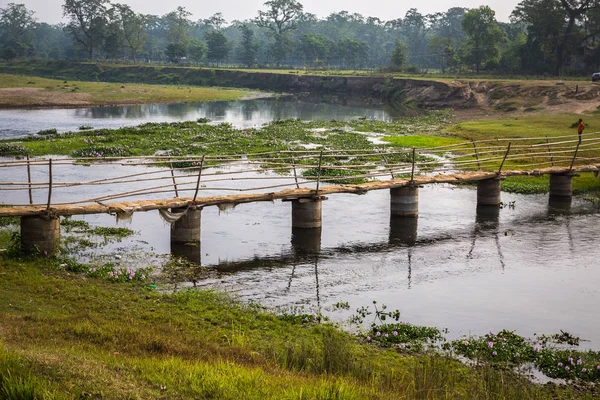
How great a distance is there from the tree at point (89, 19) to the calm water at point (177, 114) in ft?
224

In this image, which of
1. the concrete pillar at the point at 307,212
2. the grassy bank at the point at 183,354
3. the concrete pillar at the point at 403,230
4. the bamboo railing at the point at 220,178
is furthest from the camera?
the concrete pillar at the point at 307,212

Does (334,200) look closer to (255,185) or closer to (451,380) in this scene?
(255,185)

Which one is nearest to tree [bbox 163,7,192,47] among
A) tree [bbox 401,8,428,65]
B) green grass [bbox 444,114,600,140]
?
tree [bbox 401,8,428,65]

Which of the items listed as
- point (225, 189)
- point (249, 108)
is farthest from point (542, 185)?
point (249, 108)

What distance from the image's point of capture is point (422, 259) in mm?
21859

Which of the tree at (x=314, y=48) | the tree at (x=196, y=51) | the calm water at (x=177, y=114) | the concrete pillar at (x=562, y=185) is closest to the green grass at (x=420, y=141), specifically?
the concrete pillar at (x=562, y=185)

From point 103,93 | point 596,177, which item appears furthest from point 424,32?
point 596,177

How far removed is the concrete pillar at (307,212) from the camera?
950 inches

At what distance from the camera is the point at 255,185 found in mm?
31844

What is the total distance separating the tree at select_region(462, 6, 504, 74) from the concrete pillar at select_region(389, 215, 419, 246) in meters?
76.8

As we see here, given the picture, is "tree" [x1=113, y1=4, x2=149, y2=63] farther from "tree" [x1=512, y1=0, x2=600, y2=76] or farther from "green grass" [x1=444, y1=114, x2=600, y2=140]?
"green grass" [x1=444, y1=114, x2=600, y2=140]

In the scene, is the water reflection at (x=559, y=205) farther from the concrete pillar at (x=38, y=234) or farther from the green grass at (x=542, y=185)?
the concrete pillar at (x=38, y=234)

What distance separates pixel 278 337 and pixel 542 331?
19.2 ft

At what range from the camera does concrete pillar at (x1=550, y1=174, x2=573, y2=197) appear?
1222 inches
